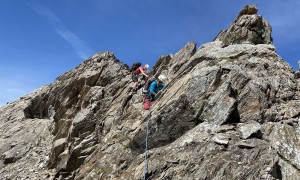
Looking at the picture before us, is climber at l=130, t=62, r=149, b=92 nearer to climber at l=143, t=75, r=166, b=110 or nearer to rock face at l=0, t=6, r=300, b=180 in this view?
rock face at l=0, t=6, r=300, b=180

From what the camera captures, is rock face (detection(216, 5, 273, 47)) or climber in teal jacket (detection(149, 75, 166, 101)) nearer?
climber in teal jacket (detection(149, 75, 166, 101))

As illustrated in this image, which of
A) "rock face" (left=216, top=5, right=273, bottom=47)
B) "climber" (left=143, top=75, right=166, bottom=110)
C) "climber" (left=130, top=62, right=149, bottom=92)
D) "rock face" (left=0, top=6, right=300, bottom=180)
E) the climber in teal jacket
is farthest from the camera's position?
"climber" (left=130, top=62, right=149, bottom=92)

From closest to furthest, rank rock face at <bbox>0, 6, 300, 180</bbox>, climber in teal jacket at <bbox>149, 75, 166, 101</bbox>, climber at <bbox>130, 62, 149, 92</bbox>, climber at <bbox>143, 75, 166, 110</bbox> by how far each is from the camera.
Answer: rock face at <bbox>0, 6, 300, 180</bbox> → climber at <bbox>143, 75, 166, 110</bbox> → climber in teal jacket at <bbox>149, 75, 166, 101</bbox> → climber at <bbox>130, 62, 149, 92</bbox>

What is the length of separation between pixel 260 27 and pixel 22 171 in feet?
73.0

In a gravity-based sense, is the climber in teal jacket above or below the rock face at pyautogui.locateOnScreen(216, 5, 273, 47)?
below

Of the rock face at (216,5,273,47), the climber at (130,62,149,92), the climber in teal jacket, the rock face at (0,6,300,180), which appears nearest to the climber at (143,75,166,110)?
the climber in teal jacket

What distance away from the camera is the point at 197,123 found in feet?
A: 56.5

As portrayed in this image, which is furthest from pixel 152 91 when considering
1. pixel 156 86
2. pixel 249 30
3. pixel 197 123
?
pixel 249 30

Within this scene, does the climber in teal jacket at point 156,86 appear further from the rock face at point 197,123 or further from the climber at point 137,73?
the climber at point 137,73

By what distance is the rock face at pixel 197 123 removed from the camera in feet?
48.0

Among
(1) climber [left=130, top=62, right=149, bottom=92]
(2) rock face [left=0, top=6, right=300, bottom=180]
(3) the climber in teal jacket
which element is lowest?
(2) rock face [left=0, top=6, right=300, bottom=180]

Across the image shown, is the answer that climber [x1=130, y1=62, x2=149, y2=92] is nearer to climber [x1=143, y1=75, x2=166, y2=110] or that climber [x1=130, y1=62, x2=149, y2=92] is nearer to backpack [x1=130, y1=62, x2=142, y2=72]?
backpack [x1=130, y1=62, x2=142, y2=72]

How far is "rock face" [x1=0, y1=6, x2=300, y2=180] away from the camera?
14641 millimetres

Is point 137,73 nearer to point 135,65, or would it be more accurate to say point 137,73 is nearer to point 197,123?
point 135,65
